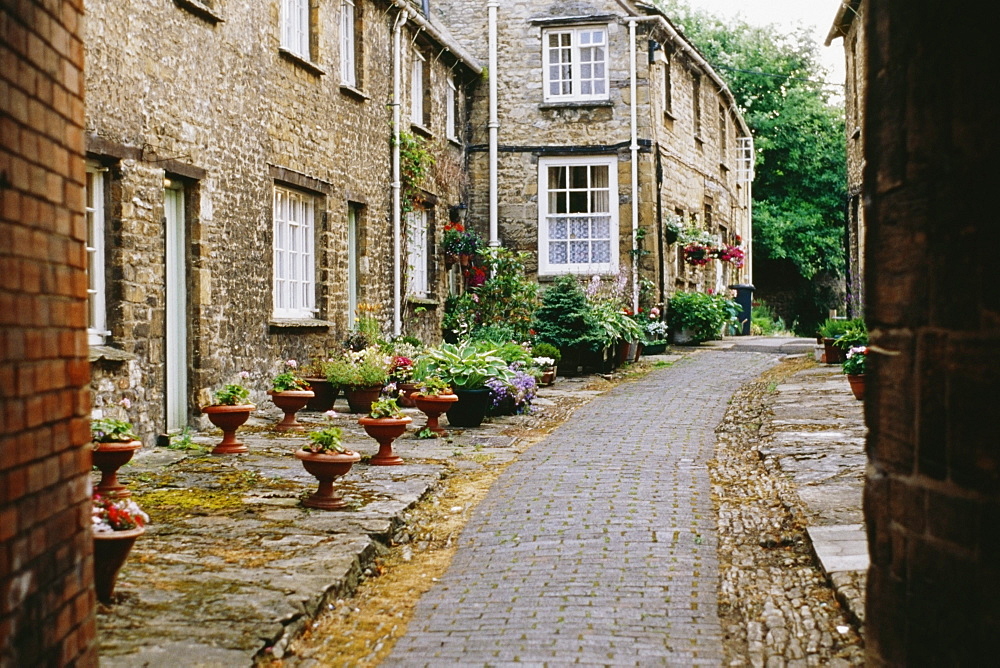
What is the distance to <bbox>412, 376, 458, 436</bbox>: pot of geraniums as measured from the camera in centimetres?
1124

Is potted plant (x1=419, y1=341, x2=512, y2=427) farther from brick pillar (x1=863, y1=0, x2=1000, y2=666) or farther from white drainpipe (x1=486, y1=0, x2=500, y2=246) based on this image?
brick pillar (x1=863, y1=0, x2=1000, y2=666)

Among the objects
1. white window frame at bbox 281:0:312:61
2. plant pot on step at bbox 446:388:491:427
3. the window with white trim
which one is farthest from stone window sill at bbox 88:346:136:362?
the window with white trim

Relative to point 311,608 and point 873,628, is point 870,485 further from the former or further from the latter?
point 311,608

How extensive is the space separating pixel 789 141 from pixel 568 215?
57.3ft

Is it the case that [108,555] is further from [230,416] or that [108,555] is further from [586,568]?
[230,416]

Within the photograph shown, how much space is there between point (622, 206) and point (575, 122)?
1805 mm

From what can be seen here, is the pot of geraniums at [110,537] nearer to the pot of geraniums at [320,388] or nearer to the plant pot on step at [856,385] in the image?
the pot of geraniums at [320,388]

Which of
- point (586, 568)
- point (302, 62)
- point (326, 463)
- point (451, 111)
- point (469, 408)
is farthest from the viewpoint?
point (451, 111)

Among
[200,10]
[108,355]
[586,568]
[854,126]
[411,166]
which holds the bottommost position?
[586,568]

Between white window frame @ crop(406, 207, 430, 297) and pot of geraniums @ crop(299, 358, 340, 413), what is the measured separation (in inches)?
161

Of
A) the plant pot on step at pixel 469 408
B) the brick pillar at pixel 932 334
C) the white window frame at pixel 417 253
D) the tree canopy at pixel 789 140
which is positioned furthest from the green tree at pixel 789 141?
the brick pillar at pixel 932 334

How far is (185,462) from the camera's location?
932 centimetres

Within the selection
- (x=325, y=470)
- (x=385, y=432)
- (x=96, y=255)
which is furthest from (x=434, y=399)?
(x=325, y=470)

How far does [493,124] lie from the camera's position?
21000 mm
